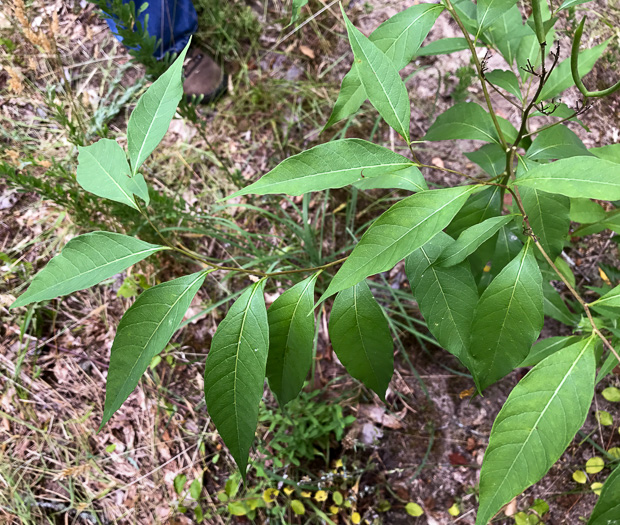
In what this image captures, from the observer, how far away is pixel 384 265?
0.68 metres

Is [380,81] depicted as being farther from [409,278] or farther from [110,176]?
[110,176]

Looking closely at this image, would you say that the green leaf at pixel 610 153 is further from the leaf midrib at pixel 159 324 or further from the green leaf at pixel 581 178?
the leaf midrib at pixel 159 324

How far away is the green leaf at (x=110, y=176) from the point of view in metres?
0.94

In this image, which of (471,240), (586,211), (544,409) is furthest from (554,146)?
(544,409)

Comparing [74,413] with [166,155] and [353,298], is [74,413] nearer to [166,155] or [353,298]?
[166,155]

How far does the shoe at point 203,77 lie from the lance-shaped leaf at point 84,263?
189 cm

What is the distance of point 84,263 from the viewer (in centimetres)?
84

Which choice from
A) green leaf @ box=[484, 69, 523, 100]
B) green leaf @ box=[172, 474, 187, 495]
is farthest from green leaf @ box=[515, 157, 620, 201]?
green leaf @ box=[172, 474, 187, 495]

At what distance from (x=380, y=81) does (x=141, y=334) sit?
0.66 m

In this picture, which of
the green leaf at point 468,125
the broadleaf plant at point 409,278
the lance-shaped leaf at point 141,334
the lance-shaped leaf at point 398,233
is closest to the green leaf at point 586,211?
the broadleaf plant at point 409,278

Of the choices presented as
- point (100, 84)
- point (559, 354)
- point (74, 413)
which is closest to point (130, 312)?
point (559, 354)

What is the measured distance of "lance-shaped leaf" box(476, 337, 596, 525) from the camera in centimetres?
63

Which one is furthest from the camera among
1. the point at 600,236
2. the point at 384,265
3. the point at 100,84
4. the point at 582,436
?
the point at 100,84

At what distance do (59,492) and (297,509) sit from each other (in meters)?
1.18
